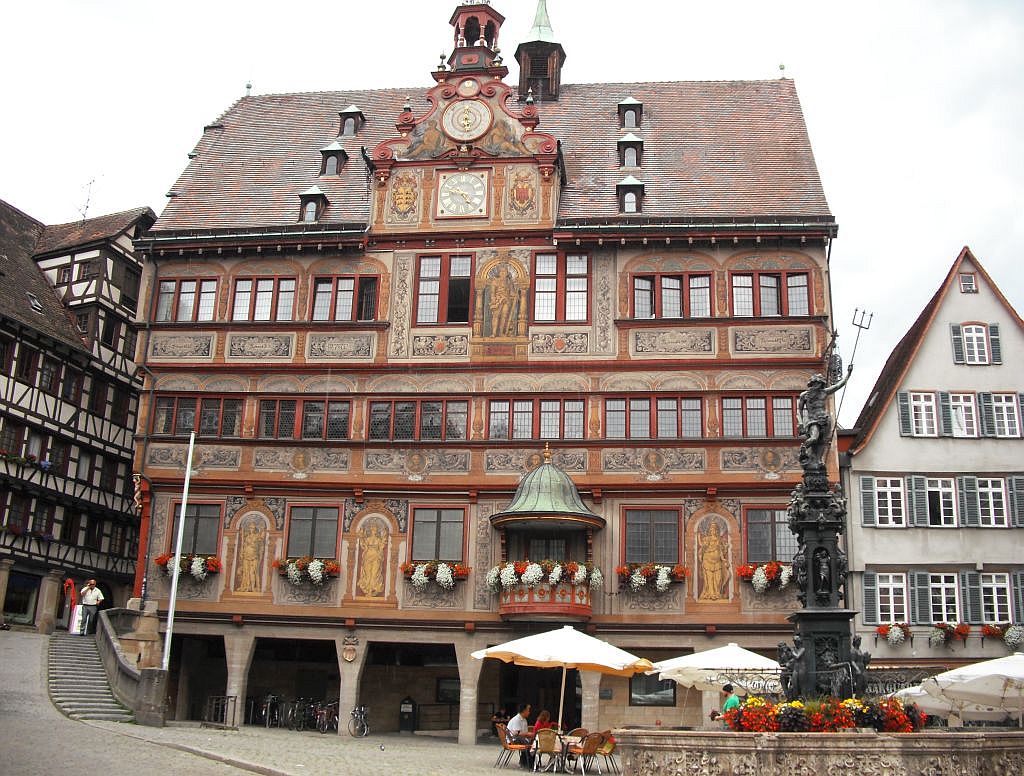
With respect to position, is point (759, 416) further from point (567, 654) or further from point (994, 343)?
point (567, 654)

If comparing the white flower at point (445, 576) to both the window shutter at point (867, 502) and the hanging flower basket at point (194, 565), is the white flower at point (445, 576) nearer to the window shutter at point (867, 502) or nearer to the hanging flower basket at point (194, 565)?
the hanging flower basket at point (194, 565)

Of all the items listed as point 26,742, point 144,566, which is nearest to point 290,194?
point 144,566

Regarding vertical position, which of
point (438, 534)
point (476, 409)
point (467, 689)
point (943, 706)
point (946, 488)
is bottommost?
point (943, 706)

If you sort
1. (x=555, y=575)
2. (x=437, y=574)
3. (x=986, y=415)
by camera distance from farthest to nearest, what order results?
(x=986, y=415) → (x=437, y=574) → (x=555, y=575)

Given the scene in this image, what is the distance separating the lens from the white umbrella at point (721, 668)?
25.5 metres

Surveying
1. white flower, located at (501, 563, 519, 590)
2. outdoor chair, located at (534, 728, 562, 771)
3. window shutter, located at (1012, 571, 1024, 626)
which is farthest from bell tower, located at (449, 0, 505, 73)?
outdoor chair, located at (534, 728, 562, 771)

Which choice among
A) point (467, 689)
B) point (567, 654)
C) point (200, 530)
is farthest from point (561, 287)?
point (567, 654)

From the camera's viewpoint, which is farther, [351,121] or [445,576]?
[351,121]

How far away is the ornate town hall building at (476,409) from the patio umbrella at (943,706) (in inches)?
173

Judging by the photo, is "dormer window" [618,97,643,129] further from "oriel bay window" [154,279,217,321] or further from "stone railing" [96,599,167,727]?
"stone railing" [96,599,167,727]

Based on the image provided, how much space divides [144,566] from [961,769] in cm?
2463

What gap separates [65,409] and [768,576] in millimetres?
24860

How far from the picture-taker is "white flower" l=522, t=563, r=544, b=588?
103ft

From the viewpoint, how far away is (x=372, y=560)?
1318 inches
